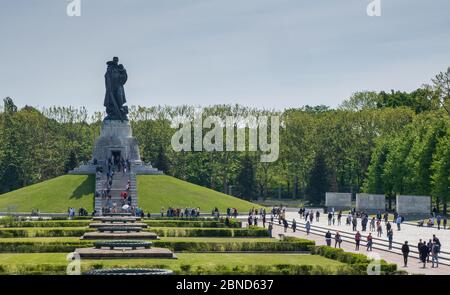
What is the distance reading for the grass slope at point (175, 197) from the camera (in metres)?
82.8

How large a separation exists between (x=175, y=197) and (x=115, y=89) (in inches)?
572

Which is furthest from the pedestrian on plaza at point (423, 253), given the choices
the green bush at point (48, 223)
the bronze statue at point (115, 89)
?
the bronze statue at point (115, 89)

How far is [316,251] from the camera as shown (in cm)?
4866

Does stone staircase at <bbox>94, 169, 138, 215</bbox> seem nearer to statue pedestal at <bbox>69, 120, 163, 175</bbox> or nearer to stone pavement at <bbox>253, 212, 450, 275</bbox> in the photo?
statue pedestal at <bbox>69, 120, 163, 175</bbox>

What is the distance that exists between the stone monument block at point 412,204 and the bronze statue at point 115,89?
100 feet

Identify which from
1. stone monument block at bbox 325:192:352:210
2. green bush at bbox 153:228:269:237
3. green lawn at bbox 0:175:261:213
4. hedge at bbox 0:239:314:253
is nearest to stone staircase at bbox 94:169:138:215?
green lawn at bbox 0:175:261:213

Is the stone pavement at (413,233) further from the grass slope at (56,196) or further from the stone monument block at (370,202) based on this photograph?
the grass slope at (56,196)

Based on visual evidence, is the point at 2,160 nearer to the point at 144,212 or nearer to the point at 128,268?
the point at 144,212

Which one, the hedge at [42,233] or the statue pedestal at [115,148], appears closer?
the hedge at [42,233]

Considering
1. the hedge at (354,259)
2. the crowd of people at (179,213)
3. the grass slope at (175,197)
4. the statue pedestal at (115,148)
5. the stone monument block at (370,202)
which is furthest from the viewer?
the stone monument block at (370,202)

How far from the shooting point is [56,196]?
83.1 meters

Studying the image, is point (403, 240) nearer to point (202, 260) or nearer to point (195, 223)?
point (195, 223)

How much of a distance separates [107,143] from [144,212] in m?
14.5
